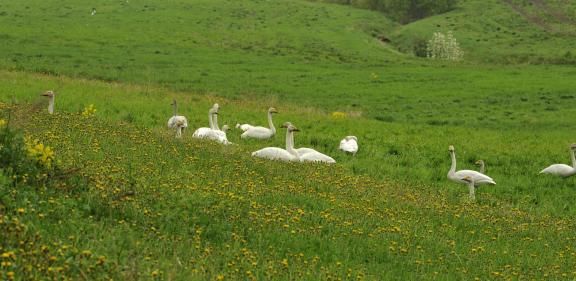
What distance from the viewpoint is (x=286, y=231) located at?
373 inches

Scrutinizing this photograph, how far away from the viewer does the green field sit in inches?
317

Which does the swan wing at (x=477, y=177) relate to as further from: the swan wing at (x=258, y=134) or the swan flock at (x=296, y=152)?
the swan wing at (x=258, y=134)

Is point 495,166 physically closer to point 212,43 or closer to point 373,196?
point 373,196

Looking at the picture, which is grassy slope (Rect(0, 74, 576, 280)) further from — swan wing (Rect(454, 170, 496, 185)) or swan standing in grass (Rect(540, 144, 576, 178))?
swan standing in grass (Rect(540, 144, 576, 178))

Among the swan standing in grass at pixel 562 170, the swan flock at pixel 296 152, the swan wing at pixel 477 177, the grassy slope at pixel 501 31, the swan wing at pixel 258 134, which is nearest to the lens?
the swan flock at pixel 296 152

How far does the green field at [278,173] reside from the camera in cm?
806

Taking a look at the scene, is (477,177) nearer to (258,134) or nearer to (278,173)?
(278,173)

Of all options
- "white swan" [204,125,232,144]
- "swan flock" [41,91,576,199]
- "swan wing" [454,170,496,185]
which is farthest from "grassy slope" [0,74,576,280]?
"white swan" [204,125,232,144]

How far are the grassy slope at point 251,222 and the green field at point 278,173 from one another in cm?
4

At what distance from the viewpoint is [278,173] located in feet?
43.4

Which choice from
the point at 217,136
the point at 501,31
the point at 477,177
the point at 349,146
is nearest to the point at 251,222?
the point at 217,136

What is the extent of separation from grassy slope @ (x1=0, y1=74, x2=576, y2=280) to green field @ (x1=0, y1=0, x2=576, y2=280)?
36 mm

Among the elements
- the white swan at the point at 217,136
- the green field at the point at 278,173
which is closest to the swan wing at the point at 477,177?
the green field at the point at 278,173

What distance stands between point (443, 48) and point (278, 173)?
5723 cm
